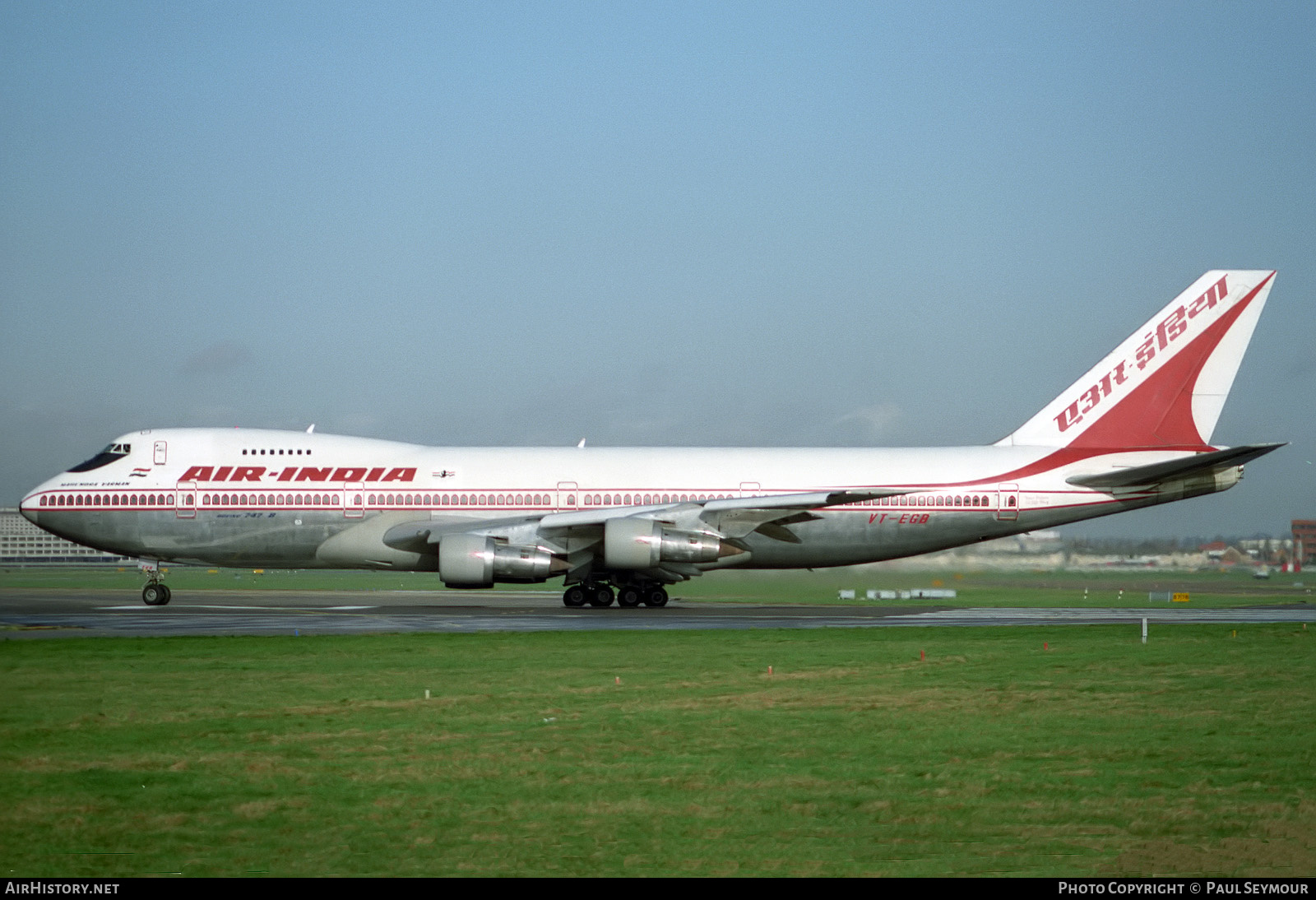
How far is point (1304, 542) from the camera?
1805 inches

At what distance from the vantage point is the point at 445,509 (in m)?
33.8

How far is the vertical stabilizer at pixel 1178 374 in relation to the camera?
34469mm

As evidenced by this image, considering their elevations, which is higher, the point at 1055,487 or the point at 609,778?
the point at 1055,487

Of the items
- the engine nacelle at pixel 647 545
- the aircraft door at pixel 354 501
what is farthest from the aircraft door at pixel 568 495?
the aircraft door at pixel 354 501

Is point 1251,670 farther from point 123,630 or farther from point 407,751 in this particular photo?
point 123,630

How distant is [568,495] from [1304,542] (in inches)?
1109

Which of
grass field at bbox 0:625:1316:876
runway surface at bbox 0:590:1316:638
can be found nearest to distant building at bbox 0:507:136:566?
runway surface at bbox 0:590:1316:638

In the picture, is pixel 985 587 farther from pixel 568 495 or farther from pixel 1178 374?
pixel 568 495

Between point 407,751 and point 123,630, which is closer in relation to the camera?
point 407,751

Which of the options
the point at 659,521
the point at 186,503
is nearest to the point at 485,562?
the point at 659,521

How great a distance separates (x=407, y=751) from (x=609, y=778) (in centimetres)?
209

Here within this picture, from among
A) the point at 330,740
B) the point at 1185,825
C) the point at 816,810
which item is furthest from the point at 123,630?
the point at 1185,825
